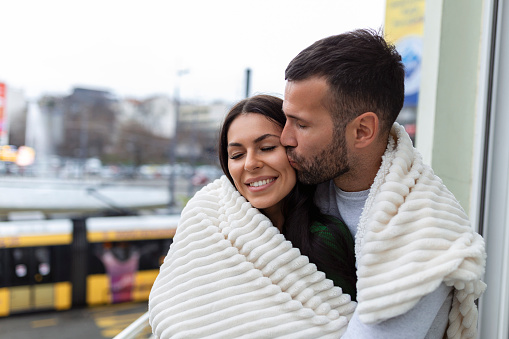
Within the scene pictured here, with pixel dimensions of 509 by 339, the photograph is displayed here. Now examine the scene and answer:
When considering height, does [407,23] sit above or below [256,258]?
above

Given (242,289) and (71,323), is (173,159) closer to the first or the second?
(71,323)

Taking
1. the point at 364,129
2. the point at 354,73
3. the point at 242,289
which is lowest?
the point at 242,289

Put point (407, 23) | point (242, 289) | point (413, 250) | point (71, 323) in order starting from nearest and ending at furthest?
point (413, 250) → point (242, 289) → point (407, 23) → point (71, 323)

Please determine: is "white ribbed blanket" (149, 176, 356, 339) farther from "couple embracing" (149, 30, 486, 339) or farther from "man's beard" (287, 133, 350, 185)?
"man's beard" (287, 133, 350, 185)

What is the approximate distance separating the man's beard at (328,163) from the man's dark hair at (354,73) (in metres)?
0.05

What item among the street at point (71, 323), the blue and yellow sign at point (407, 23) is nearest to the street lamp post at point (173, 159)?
the street at point (71, 323)

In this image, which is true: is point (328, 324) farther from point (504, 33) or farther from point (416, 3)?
point (416, 3)

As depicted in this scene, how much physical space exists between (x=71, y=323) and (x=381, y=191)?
20.9 ft

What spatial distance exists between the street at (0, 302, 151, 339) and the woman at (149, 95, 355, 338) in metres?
5.49

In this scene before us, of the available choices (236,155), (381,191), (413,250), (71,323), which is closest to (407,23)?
(236,155)

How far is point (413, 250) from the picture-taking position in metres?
0.79

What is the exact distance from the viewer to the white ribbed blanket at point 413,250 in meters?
0.76

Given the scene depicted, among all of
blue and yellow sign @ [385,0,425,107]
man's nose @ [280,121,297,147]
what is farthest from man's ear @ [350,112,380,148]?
blue and yellow sign @ [385,0,425,107]

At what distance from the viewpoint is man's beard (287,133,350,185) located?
0.94 m
